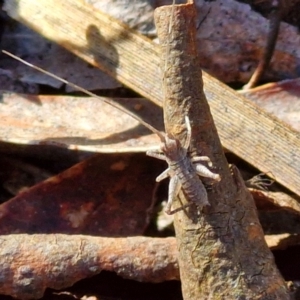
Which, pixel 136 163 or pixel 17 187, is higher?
pixel 136 163

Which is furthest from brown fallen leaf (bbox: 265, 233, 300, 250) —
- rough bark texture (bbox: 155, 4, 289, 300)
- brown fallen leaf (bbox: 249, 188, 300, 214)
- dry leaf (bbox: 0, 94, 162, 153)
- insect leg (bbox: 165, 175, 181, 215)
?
dry leaf (bbox: 0, 94, 162, 153)

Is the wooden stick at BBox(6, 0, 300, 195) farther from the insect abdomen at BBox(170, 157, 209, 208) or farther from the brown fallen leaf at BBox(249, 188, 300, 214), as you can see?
the insect abdomen at BBox(170, 157, 209, 208)

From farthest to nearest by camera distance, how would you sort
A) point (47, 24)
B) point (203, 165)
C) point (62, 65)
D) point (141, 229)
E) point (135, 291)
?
point (62, 65)
point (47, 24)
point (141, 229)
point (135, 291)
point (203, 165)

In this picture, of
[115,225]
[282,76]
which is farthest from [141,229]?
[282,76]

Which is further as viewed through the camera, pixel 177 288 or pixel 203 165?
pixel 177 288

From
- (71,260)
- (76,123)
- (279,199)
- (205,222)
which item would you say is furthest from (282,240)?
(76,123)

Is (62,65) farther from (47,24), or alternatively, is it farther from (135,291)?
(135,291)

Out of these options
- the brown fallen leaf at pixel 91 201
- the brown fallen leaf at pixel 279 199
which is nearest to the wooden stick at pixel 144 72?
the brown fallen leaf at pixel 279 199
